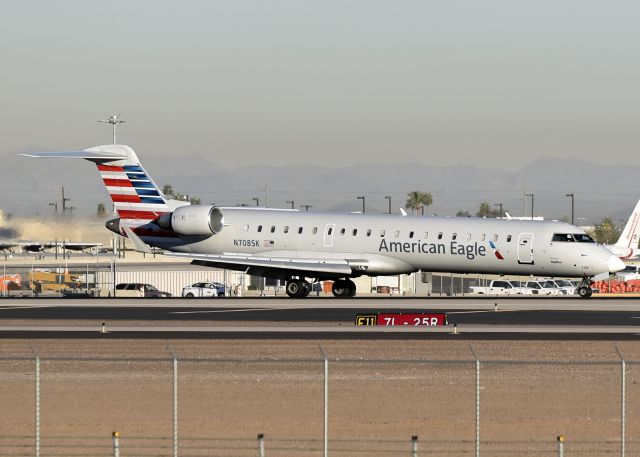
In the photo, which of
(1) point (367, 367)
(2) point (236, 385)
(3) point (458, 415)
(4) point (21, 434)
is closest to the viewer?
(4) point (21, 434)

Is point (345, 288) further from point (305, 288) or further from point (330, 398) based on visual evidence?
point (330, 398)

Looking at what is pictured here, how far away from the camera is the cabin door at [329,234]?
194ft

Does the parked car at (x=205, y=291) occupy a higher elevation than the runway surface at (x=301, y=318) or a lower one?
higher

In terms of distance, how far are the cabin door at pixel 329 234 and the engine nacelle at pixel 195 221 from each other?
538 centimetres

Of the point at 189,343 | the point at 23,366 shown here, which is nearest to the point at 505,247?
the point at 189,343

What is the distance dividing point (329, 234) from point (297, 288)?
3.04m

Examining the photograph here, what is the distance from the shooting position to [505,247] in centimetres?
5581

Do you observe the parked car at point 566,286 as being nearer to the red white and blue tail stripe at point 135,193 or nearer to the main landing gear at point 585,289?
the main landing gear at point 585,289

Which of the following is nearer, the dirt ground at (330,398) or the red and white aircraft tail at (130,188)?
the dirt ground at (330,398)

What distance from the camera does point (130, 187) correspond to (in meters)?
61.8

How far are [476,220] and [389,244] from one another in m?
4.23

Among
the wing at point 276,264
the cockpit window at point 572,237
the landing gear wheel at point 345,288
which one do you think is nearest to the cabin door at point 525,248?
the cockpit window at point 572,237

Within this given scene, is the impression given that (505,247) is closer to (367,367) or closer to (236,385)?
(367,367)

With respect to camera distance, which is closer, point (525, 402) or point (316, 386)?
point (525, 402)
